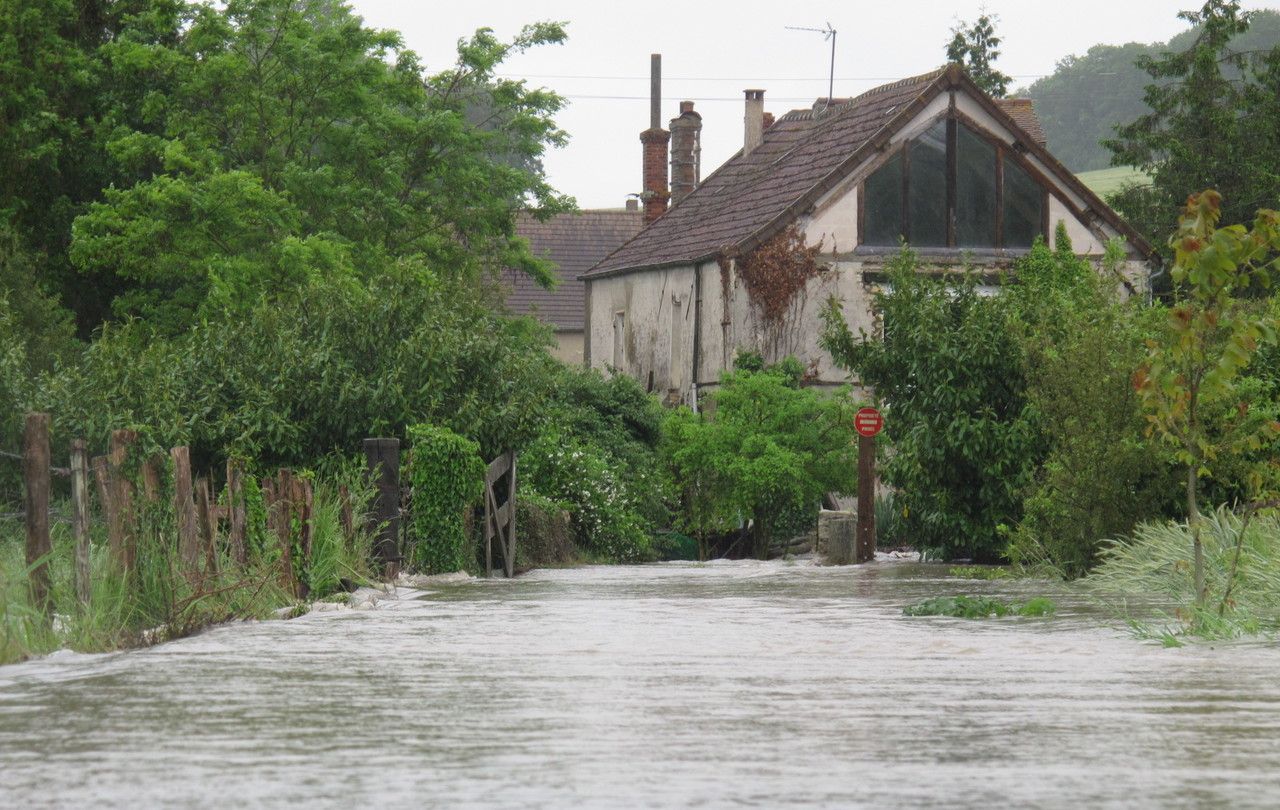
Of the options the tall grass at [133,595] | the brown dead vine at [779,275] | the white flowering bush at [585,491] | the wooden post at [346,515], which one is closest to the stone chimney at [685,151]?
the brown dead vine at [779,275]

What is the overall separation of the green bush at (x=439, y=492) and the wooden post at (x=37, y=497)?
358 inches

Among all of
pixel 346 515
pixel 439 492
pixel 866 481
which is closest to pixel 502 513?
pixel 439 492

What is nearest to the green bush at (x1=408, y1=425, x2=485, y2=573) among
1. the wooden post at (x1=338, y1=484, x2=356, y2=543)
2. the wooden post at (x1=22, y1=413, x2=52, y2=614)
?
the wooden post at (x1=338, y1=484, x2=356, y2=543)

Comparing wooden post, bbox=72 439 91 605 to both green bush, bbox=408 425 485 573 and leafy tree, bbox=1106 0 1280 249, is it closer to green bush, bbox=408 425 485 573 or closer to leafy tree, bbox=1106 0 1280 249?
green bush, bbox=408 425 485 573

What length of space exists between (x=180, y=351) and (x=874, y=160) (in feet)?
47.4

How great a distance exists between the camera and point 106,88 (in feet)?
109

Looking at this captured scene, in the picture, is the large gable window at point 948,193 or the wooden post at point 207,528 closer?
the wooden post at point 207,528

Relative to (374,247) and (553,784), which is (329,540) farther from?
(374,247)

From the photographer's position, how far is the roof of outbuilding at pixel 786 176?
107 ft

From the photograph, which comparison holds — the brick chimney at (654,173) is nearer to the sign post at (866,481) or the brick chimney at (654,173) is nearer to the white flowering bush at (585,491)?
the white flowering bush at (585,491)

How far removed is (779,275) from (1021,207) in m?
4.66

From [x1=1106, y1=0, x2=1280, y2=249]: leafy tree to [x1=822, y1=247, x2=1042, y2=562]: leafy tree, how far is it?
16506 millimetres

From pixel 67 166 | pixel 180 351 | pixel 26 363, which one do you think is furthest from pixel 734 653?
pixel 67 166

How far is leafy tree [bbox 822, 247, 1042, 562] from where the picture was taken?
905 inches
